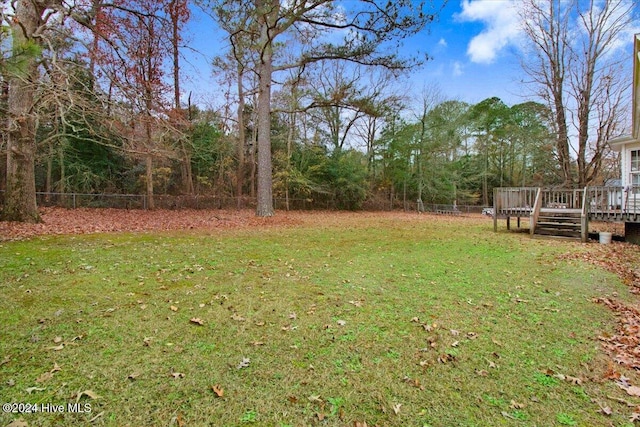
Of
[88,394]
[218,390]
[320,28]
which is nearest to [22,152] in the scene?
[88,394]

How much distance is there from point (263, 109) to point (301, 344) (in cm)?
1168

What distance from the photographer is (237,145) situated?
67.6 ft

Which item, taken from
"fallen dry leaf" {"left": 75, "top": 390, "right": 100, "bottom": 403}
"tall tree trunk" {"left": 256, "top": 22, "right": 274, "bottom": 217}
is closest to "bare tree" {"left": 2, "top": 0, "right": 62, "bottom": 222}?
"tall tree trunk" {"left": 256, "top": 22, "right": 274, "bottom": 217}

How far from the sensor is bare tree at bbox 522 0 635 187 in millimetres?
14422

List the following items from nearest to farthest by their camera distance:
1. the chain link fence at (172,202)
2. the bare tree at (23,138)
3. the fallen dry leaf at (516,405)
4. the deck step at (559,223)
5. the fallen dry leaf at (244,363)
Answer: the fallen dry leaf at (516,405) → the fallen dry leaf at (244,363) → the bare tree at (23,138) → the deck step at (559,223) → the chain link fence at (172,202)

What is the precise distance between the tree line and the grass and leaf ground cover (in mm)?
3375

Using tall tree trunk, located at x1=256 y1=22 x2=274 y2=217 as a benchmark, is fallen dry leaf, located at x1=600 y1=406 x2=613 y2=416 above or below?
below

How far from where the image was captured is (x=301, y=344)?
2.83 metres

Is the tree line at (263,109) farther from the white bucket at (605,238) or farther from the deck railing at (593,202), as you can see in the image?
the white bucket at (605,238)

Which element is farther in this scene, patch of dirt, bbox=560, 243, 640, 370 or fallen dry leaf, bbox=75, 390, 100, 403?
patch of dirt, bbox=560, 243, 640, 370

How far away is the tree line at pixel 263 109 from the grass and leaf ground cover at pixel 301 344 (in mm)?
3375

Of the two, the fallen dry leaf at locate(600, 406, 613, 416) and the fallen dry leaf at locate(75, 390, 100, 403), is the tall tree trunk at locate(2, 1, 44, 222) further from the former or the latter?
the fallen dry leaf at locate(600, 406, 613, 416)

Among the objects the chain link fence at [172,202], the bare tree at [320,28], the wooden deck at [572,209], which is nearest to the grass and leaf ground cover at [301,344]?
Result: the wooden deck at [572,209]

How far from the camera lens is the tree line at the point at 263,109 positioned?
8.56 m
